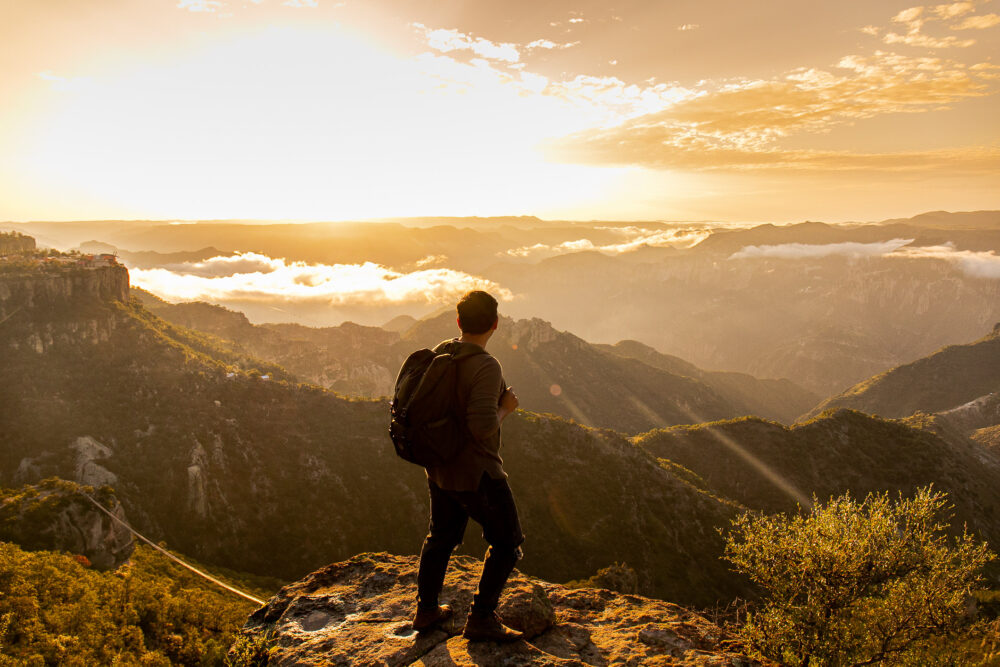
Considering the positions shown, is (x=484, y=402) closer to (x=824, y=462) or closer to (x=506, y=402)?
(x=506, y=402)

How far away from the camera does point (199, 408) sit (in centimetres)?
→ 8175

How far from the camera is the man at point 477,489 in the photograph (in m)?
6.11

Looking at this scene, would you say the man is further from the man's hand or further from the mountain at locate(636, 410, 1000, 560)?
the mountain at locate(636, 410, 1000, 560)

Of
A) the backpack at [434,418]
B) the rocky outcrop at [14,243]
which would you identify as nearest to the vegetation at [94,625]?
the backpack at [434,418]

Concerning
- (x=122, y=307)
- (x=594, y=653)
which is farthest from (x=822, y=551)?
(x=122, y=307)

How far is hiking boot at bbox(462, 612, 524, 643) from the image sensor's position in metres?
6.75

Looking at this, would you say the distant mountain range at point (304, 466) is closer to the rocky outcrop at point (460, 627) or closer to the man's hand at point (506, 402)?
the rocky outcrop at point (460, 627)

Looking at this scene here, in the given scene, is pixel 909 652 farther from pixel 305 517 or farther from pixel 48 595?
pixel 305 517

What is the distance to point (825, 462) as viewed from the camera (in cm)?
10781

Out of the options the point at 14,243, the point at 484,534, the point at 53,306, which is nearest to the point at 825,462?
the point at 484,534

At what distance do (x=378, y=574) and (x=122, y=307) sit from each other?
4780 inches

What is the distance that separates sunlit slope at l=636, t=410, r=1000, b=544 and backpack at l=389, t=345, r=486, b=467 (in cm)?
10886

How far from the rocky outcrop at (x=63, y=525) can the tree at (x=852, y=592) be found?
44.5m

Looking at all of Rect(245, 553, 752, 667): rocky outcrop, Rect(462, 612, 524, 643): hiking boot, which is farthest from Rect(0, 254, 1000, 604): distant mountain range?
Rect(462, 612, 524, 643): hiking boot
